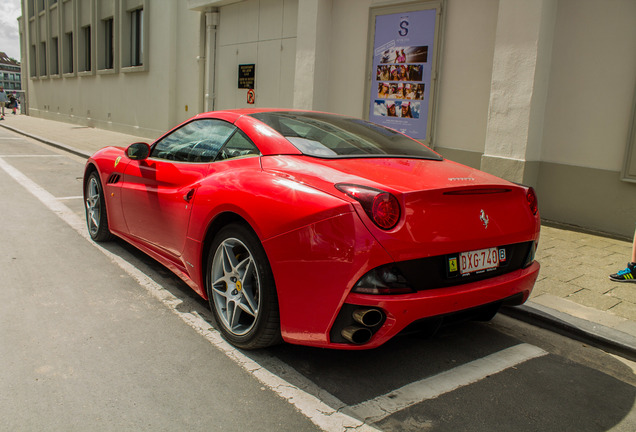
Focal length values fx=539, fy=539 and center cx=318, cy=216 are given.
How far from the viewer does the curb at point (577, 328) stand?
359 centimetres

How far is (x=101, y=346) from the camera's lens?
10.6ft

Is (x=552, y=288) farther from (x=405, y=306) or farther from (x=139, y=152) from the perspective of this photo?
(x=139, y=152)

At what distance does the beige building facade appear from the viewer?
6859 millimetres

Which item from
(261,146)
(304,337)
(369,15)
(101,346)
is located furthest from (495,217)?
(369,15)

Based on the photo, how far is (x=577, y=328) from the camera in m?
3.80

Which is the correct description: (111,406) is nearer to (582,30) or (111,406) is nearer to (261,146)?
(261,146)

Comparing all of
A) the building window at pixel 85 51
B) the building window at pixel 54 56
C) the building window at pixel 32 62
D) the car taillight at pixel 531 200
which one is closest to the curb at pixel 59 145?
the building window at pixel 85 51

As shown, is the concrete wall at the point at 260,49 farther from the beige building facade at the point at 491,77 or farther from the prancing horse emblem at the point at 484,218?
the prancing horse emblem at the point at 484,218

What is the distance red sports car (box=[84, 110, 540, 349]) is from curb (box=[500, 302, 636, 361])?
83 centimetres

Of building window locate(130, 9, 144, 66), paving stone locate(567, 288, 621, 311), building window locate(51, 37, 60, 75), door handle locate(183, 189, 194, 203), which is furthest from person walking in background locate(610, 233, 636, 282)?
building window locate(51, 37, 60, 75)

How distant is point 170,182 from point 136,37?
1890 centimetres

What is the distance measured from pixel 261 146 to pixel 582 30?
5611 millimetres

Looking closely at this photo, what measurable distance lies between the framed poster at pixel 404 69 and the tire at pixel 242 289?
6317mm

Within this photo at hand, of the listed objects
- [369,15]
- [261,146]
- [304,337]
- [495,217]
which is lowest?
[304,337]
